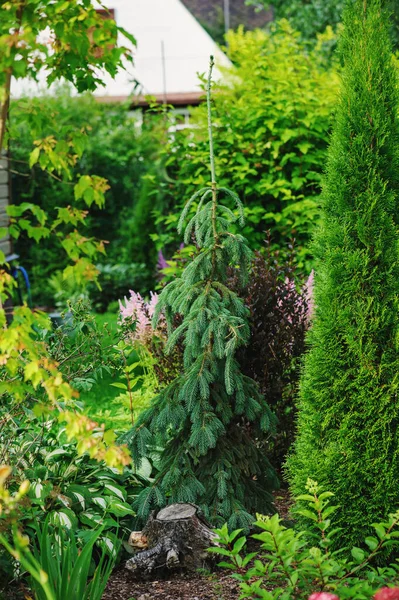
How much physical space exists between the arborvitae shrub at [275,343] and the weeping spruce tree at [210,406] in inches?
29.7

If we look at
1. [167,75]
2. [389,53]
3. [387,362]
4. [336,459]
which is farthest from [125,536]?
[167,75]

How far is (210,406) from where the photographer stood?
13.7 ft

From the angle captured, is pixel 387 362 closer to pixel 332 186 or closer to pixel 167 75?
pixel 332 186

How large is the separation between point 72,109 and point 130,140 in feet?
3.61

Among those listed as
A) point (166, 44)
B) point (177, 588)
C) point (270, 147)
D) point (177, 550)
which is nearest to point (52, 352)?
point (177, 550)

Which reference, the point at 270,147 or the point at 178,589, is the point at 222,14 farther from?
the point at 178,589

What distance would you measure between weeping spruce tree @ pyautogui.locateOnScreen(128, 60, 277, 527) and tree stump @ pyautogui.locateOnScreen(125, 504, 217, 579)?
262 mm

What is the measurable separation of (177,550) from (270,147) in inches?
173

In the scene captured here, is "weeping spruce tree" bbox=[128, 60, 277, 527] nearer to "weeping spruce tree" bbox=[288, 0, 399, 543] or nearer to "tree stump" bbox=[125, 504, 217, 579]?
"tree stump" bbox=[125, 504, 217, 579]

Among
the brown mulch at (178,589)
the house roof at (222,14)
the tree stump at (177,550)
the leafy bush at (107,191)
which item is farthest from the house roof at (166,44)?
the brown mulch at (178,589)

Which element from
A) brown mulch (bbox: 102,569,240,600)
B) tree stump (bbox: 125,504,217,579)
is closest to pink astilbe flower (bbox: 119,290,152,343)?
tree stump (bbox: 125,504,217,579)

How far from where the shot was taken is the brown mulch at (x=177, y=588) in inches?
143

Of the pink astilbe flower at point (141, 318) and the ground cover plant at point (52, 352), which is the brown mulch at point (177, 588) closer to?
the ground cover plant at point (52, 352)

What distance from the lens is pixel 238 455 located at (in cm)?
424
